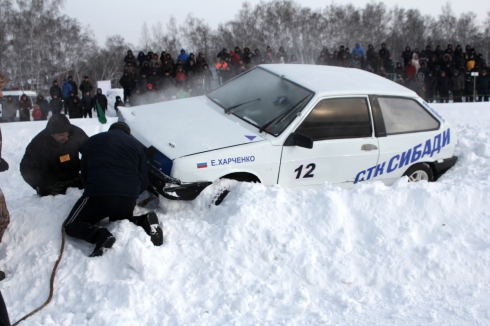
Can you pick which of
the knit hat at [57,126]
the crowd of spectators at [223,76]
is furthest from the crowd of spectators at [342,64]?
the knit hat at [57,126]

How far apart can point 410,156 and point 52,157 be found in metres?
4.02

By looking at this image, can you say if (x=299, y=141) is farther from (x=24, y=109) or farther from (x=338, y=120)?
(x=24, y=109)

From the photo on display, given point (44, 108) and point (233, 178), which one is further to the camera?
point (44, 108)

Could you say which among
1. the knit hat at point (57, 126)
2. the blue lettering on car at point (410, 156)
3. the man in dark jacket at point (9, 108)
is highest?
the knit hat at point (57, 126)

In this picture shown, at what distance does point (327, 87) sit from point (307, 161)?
3.22 feet

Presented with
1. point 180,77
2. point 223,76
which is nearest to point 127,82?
point 180,77

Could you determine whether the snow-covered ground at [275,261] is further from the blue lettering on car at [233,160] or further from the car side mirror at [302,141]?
the car side mirror at [302,141]

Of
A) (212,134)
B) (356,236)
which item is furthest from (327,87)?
(356,236)

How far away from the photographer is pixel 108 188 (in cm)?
390

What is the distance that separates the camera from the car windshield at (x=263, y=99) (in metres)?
5.05

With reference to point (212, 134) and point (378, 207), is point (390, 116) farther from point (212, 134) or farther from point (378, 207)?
point (212, 134)

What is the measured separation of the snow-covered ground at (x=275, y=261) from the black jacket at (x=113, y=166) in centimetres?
34

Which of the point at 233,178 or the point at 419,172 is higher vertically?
the point at 233,178

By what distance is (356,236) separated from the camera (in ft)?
13.9
